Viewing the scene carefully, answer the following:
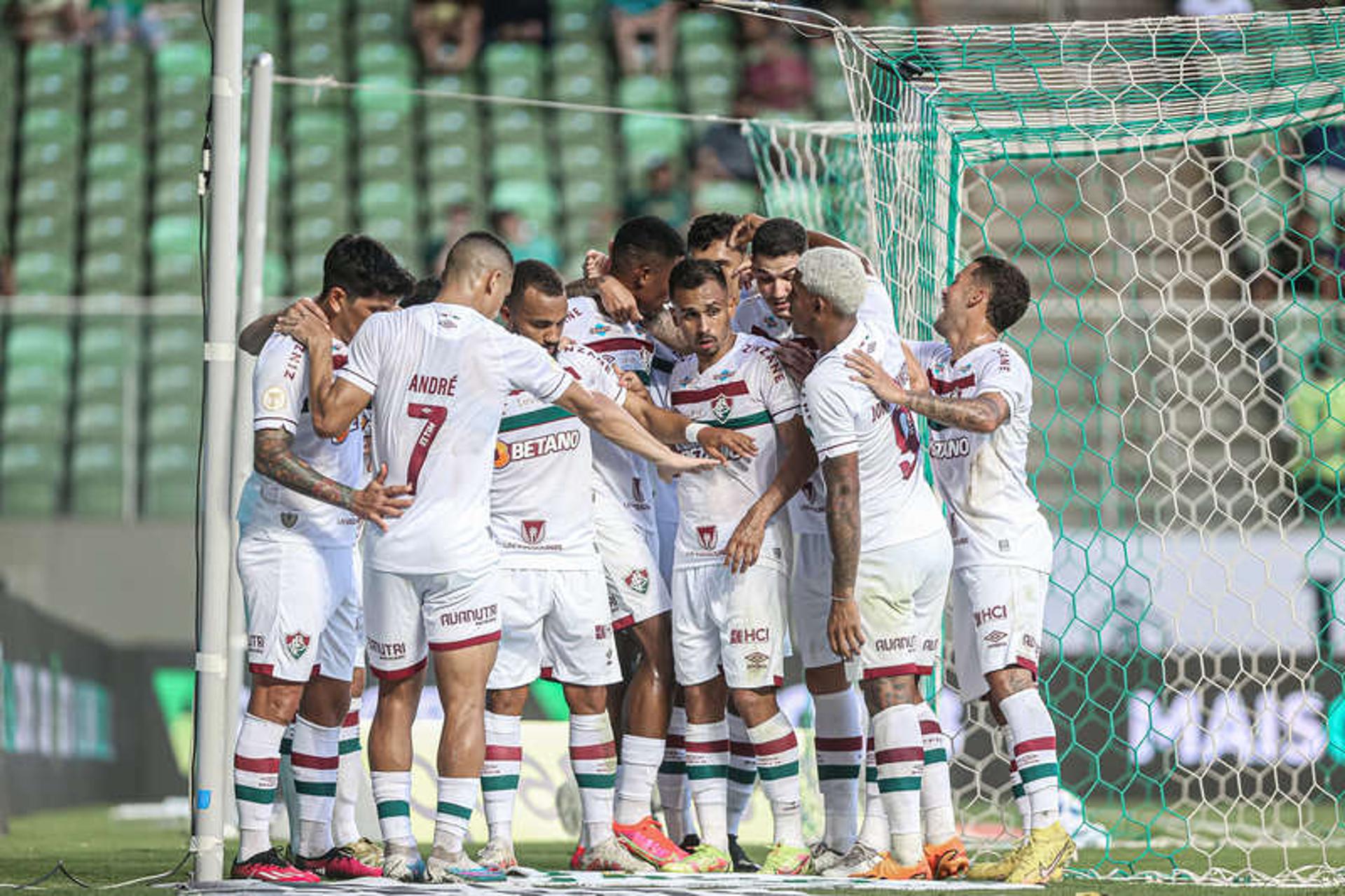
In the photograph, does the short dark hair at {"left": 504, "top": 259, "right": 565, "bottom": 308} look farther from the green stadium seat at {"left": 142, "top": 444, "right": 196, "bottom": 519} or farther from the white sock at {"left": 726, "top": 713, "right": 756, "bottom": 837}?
the green stadium seat at {"left": 142, "top": 444, "right": 196, "bottom": 519}

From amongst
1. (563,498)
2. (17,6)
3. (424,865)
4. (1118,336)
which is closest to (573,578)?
(563,498)

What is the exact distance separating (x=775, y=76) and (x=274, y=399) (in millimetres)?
13527

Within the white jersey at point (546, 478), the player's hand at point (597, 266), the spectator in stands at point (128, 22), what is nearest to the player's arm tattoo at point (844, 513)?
the white jersey at point (546, 478)

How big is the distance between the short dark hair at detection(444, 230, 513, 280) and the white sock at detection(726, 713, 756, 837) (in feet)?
7.13

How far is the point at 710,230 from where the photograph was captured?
736cm

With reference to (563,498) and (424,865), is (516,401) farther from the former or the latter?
(424,865)

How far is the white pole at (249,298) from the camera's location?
912cm

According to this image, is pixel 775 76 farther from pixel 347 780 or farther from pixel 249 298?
pixel 347 780

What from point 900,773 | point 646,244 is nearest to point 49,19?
point 646,244

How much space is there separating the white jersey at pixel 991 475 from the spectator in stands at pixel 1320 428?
14.0 ft

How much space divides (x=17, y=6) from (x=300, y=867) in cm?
1625

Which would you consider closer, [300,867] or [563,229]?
[300,867]

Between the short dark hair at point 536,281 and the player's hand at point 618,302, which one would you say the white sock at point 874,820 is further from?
the short dark hair at point 536,281

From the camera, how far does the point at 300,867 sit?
650 centimetres
